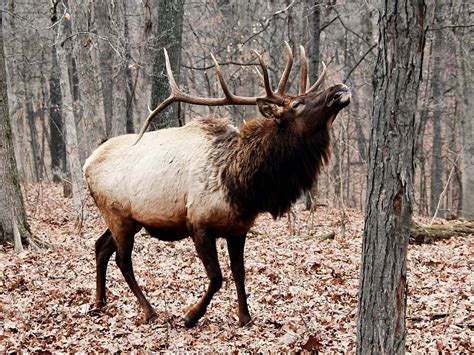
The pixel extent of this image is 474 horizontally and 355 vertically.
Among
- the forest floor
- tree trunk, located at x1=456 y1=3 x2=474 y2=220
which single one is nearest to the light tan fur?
the forest floor

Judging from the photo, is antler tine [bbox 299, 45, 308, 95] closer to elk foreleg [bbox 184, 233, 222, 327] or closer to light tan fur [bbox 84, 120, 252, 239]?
light tan fur [bbox 84, 120, 252, 239]

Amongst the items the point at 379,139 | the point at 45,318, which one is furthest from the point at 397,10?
the point at 45,318

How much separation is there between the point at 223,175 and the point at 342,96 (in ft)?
4.64

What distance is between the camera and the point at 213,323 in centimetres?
602

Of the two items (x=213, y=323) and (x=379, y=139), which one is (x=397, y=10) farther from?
(x=213, y=323)

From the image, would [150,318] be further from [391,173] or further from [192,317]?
[391,173]

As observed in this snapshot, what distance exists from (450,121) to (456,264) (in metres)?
17.9

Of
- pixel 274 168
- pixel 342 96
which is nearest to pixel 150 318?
pixel 274 168

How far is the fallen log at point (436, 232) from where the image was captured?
10172mm

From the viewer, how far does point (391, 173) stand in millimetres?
3361

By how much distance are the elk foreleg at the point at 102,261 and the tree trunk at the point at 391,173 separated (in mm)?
3968

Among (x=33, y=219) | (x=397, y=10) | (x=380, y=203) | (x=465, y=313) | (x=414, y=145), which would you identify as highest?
(x=397, y=10)

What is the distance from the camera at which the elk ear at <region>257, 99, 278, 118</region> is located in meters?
5.96

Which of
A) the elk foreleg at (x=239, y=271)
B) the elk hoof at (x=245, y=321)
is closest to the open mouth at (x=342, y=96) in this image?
the elk foreleg at (x=239, y=271)
